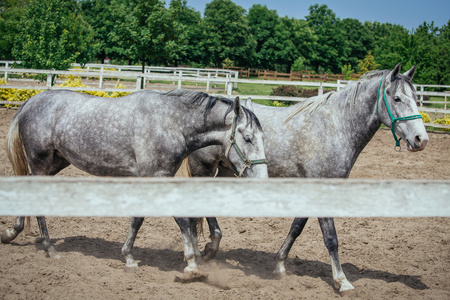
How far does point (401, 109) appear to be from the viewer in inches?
157

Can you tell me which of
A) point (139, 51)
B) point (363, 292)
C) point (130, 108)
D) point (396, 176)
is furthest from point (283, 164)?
point (139, 51)

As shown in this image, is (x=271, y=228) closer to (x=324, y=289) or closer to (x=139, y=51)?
(x=324, y=289)

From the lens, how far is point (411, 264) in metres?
4.61

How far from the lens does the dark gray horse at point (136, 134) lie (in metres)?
3.98

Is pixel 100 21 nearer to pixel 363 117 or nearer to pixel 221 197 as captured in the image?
pixel 363 117

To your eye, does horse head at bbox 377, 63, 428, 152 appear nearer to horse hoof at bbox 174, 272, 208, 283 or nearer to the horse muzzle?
the horse muzzle

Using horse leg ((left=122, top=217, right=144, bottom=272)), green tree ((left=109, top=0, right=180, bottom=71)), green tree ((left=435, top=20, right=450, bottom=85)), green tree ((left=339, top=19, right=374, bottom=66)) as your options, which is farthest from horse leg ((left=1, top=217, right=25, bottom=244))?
green tree ((left=339, top=19, right=374, bottom=66))

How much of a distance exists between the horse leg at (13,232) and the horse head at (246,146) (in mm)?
2588

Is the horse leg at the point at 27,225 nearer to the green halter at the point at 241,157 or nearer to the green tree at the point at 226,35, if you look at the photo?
the green halter at the point at 241,157

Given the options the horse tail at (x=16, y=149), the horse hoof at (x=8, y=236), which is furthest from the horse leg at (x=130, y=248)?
the horse tail at (x=16, y=149)

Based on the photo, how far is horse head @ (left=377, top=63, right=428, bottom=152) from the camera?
12.8 ft

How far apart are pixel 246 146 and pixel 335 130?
1.04 m

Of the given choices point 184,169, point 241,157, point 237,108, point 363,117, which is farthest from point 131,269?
point 363,117

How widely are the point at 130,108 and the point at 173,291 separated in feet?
6.30
